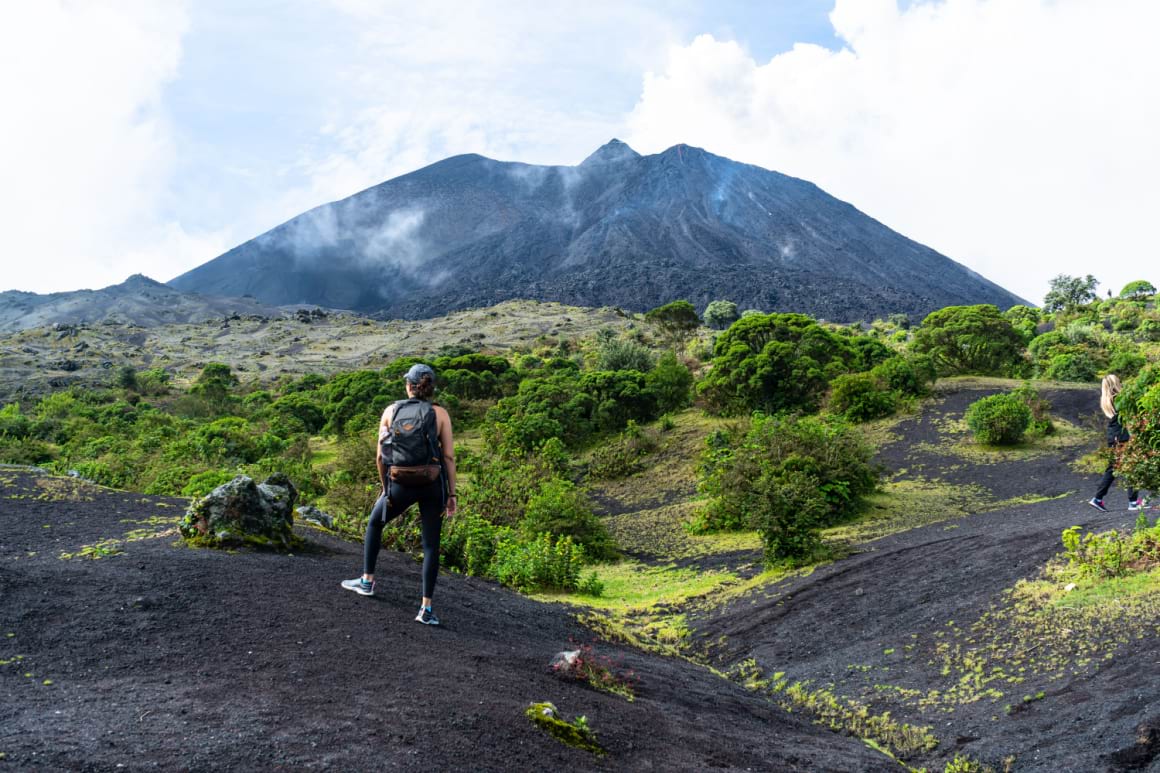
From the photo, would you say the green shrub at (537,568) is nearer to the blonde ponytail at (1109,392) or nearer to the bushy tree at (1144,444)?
the bushy tree at (1144,444)

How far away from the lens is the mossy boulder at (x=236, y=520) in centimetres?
654

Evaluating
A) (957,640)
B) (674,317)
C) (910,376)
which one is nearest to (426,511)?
(957,640)

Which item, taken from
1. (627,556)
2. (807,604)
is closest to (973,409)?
(627,556)

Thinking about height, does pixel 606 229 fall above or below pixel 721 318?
above

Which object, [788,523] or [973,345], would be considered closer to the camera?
[788,523]

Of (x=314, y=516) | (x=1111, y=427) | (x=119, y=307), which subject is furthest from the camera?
(x=119, y=307)

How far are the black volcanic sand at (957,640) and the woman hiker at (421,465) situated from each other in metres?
3.70

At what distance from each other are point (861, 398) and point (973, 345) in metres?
Answer: 7.27

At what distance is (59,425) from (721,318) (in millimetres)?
54847

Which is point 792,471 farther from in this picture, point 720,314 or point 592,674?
point 720,314

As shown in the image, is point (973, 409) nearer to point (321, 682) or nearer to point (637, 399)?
point (637, 399)

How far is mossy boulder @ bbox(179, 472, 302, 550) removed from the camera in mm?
6539

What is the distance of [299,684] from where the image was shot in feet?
13.1

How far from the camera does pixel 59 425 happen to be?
30109 mm
